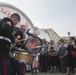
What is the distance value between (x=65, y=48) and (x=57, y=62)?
1.06 meters

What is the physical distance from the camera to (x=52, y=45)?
11.8 metres

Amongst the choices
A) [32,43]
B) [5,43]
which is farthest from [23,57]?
[5,43]

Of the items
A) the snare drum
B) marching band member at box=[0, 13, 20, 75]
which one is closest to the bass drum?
the snare drum

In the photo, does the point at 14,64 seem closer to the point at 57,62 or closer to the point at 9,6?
the point at 9,6

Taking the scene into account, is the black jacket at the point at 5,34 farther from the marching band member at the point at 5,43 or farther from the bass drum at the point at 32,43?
the bass drum at the point at 32,43

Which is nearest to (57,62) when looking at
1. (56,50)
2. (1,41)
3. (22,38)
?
(56,50)

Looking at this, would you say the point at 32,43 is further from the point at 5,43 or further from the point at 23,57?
the point at 5,43

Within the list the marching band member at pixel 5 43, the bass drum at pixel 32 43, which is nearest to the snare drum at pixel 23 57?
the bass drum at pixel 32 43

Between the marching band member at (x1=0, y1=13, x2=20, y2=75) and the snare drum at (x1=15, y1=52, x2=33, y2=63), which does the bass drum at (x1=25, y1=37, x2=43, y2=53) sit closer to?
the snare drum at (x1=15, y1=52, x2=33, y2=63)

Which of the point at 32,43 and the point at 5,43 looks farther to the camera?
the point at 32,43

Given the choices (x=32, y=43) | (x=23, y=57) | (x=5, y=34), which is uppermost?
(x=5, y=34)

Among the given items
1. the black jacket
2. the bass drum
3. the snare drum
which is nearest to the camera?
the black jacket

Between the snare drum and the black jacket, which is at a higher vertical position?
the black jacket

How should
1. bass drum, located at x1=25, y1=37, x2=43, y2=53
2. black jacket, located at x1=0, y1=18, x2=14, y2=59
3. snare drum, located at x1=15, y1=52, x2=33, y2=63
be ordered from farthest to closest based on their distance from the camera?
snare drum, located at x1=15, y1=52, x2=33, y2=63 < bass drum, located at x1=25, y1=37, x2=43, y2=53 < black jacket, located at x1=0, y1=18, x2=14, y2=59
